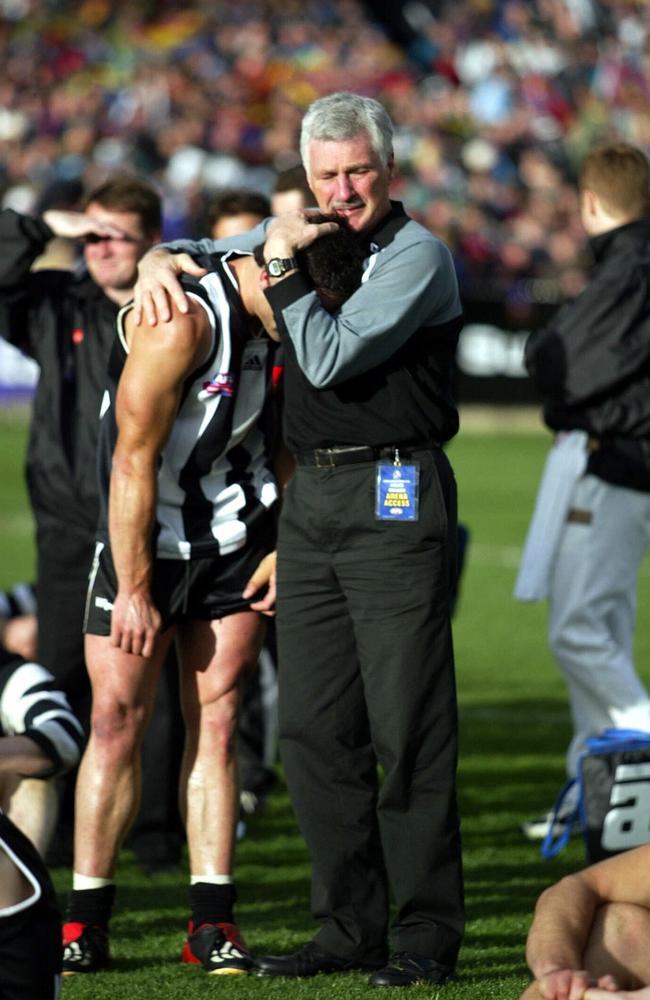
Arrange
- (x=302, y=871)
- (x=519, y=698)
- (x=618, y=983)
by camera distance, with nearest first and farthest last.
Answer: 1. (x=618, y=983)
2. (x=302, y=871)
3. (x=519, y=698)

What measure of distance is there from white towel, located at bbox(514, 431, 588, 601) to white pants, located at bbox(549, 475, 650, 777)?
0.13 feet

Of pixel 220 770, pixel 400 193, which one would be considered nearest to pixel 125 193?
pixel 220 770

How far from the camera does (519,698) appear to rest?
30.2ft

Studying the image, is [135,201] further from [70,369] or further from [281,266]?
[281,266]

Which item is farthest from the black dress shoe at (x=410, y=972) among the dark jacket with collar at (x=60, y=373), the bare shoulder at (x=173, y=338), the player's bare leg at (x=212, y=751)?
the dark jacket with collar at (x=60, y=373)

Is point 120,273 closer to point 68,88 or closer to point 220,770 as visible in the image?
point 220,770

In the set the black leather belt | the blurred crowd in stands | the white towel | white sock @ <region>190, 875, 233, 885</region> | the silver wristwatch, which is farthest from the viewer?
the blurred crowd in stands

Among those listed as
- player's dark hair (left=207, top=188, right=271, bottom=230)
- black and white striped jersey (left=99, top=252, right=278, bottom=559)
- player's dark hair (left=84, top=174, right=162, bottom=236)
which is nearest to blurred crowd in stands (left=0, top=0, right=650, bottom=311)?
player's dark hair (left=207, top=188, right=271, bottom=230)

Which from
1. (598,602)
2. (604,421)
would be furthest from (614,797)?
(604,421)

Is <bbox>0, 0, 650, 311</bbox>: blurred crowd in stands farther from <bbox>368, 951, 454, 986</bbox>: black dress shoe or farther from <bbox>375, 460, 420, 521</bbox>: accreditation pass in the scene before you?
<bbox>368, 951, 454, 986</bbox>: black dress shoe

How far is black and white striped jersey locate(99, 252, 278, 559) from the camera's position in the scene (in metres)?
4.79

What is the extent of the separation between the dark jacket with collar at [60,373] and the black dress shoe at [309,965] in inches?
77.2

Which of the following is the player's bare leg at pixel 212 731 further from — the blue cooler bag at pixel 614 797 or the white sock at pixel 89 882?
the blue cooler bag at pixel 614 797

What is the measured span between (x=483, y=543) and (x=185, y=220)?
355 inches
